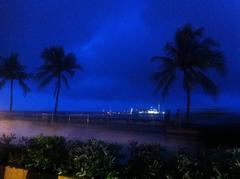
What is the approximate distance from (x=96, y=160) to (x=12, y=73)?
52.5 m

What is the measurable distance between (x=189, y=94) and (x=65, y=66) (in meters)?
18.5

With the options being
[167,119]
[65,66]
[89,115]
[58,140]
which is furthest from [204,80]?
[58,140]

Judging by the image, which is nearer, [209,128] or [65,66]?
[209,128]

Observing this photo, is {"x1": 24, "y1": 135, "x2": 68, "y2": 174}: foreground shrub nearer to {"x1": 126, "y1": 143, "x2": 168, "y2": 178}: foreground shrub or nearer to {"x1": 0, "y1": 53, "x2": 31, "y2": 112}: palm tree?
{"x1": 126, "y1": 143, "x2": 168, "y2": 178}: foreground shrub

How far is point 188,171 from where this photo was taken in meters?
6.75

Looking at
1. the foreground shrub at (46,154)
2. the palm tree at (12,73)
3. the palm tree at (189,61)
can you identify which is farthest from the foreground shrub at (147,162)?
the palm tree at (12,73)

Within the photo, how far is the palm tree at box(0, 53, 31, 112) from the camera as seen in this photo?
5816cm

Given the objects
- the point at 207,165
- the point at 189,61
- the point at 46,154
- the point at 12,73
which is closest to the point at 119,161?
the point at 46,154

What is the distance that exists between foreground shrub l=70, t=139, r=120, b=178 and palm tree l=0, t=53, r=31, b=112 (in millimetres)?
51297

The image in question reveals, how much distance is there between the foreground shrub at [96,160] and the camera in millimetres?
7613

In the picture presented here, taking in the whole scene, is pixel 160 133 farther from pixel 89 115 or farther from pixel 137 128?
pixel 89 115

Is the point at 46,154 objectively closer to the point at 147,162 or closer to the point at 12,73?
the point at 147,162

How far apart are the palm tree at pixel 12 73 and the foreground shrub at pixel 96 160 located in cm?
5130

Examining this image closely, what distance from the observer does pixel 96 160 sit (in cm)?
774
